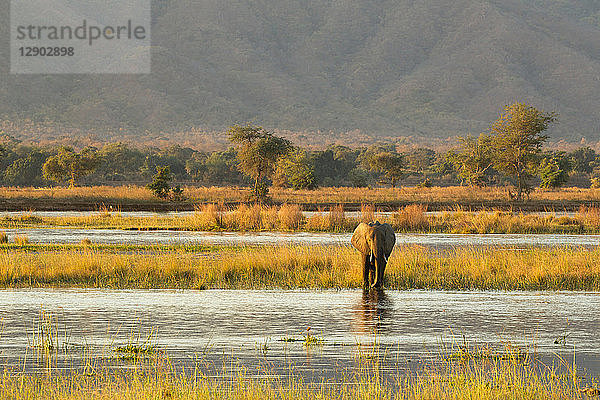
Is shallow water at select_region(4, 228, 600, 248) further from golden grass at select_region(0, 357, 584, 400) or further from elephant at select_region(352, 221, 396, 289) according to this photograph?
golden grass at select_region(0, 357, 584, 400)

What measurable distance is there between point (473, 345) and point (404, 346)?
3.56ft

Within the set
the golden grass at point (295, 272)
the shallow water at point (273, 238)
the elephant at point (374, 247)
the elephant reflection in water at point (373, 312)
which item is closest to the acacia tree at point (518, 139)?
the shallow water at point (273, 238)

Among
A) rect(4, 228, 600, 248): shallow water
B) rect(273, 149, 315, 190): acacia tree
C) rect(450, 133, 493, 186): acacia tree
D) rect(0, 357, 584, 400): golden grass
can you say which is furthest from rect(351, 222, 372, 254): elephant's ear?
rect(450, 133, 493, 186): acacia tree

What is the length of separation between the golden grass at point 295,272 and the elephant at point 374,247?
0.93 m

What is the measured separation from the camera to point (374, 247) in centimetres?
2092

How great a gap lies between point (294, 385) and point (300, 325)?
190 inches

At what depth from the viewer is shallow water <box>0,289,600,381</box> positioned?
13508mm

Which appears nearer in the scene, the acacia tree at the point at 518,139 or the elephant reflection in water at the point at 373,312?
the elephant reflection in water at the point at 373,312

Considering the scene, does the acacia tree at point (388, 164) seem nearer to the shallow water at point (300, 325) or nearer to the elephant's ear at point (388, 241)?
the elephant's ear at point (388, 241)

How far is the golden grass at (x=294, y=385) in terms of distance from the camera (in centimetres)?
1098

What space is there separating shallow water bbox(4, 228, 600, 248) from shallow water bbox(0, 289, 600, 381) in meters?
13.0

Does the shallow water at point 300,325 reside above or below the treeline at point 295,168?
below

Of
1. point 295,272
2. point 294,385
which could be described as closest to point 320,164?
point 295,272

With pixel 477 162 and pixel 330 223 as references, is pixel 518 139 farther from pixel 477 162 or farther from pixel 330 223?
pixel 330 223
